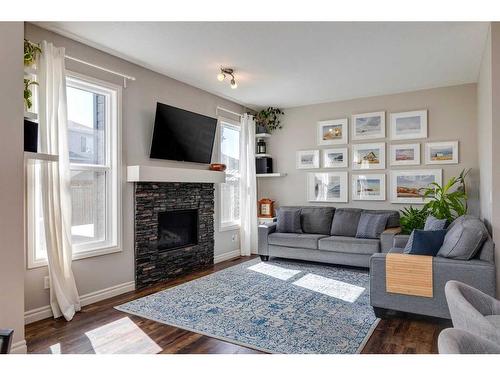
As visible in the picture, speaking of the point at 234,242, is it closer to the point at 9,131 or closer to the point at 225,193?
the point at 225,193

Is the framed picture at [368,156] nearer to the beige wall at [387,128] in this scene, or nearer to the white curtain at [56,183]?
the beige wall at [387,128]

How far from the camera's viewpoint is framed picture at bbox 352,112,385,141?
5656mm

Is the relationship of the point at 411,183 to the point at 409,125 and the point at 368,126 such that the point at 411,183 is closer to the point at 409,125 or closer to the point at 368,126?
the point at 409,125

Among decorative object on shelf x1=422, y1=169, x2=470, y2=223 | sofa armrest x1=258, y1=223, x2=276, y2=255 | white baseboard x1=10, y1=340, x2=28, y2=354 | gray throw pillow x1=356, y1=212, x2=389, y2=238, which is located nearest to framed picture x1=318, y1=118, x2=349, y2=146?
gray throw pillow x1=356, y1=212, x2=389, y2=238

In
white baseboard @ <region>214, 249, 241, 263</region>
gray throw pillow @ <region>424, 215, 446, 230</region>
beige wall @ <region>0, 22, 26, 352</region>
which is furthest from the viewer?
white baseboard @ <region>214, 249, 241, 263</region>

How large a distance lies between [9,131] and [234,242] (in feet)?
13.5

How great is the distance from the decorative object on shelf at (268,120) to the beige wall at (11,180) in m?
4.49

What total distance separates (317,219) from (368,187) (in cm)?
98

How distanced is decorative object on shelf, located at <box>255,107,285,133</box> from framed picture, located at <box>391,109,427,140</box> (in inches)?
77.9

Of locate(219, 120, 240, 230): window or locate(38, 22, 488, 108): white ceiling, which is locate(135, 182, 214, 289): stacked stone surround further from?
locate(38, 22, 488, 108): white ceiling

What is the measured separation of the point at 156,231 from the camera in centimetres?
442

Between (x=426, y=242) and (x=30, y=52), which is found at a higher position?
(x=30, y=52)

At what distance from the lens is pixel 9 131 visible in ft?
7.79

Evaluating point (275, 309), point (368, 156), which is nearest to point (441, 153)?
point (368, 156)
